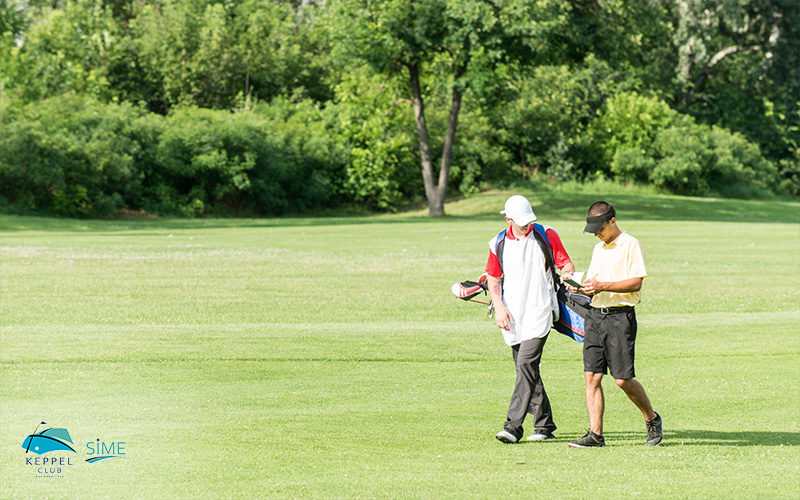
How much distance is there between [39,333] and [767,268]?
17.9 meters

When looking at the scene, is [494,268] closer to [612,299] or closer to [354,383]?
[612,299]

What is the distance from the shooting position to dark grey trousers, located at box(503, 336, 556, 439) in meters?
7.62

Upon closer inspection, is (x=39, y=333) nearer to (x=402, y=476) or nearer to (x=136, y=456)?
(x=136, y=456)

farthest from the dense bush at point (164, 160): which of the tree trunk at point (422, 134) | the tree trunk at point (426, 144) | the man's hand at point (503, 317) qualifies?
the man's hand at point (503, 317)

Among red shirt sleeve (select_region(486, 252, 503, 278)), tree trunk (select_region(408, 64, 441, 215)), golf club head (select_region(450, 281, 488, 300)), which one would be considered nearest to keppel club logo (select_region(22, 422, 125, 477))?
golf club head (select_region(450, 281, 488, 300))

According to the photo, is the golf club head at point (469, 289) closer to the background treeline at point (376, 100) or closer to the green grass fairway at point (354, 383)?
the green grass fairway at point (354, 383)

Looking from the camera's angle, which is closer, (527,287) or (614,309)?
(614,309)

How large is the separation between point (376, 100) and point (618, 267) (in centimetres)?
4419

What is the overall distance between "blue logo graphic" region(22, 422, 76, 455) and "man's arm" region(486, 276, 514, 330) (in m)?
3.33

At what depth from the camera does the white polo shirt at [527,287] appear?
752 centimetres

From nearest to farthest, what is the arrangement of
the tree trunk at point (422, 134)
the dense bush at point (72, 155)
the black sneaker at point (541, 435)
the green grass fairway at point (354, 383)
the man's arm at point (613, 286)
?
the green grass fairway at point (354, 383), the man's arm at point (613, 286), the black sneaker at point (541, 435), the dense bush at point (72, 155), the tree trunk at point (422, 134)

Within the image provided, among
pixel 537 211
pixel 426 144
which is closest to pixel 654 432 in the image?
pixel 426 144

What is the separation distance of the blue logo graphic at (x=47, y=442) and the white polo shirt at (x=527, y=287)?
11.4ft

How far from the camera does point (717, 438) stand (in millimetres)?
7805
